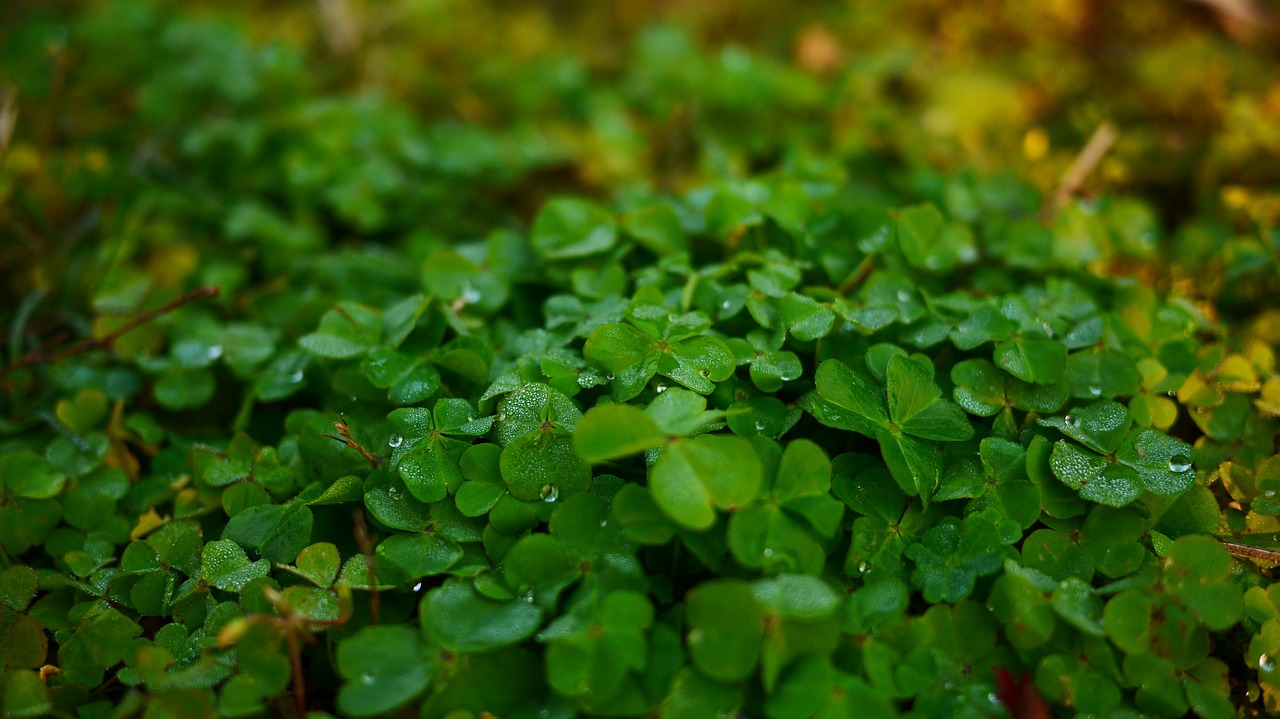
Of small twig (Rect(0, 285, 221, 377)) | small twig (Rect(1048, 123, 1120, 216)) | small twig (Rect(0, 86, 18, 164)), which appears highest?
small twig (Rect(0, 86, 18, 164))

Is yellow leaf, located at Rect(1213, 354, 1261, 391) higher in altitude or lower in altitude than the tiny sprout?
lower

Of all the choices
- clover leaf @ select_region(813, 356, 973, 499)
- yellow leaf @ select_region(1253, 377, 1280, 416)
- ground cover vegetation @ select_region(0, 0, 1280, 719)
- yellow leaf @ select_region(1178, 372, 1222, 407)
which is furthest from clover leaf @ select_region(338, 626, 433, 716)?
yellow leaf @ select_region(1253, 377, 1280, 416)

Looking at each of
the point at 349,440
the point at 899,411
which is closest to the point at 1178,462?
the point at 899,411

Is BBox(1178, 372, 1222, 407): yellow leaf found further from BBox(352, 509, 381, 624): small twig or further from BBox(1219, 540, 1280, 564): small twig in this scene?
BBox(352, 509, 381, 624): small twig

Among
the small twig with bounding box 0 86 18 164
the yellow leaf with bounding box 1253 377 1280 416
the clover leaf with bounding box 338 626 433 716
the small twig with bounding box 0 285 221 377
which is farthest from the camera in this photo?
the small twig with bounding box 0 86 18 164

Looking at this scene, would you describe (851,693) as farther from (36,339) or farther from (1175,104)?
(1175,104)

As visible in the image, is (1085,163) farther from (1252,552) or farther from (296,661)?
(296,661)
